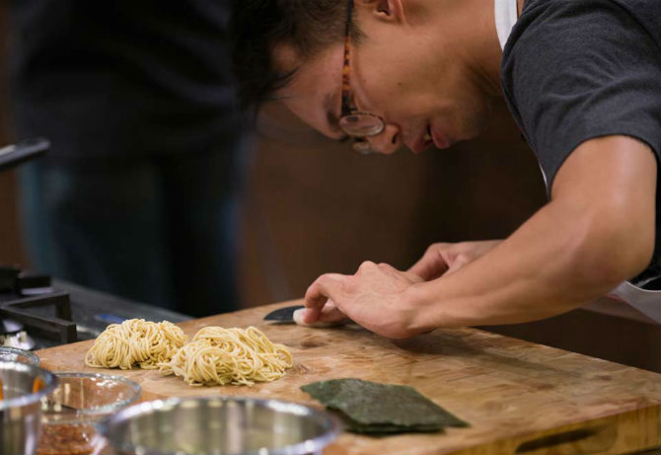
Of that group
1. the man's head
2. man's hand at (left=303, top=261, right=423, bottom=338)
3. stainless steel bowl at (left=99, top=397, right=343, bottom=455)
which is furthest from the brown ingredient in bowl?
the man's head

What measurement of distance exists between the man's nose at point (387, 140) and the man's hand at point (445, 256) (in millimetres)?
216

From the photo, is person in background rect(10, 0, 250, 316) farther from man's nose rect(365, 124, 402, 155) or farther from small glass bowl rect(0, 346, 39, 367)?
small glass bowl rect(0, 346, 39, 367)

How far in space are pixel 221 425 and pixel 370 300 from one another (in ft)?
2.22

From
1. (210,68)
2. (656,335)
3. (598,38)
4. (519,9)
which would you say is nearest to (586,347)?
(656,335)

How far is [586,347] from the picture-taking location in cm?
327

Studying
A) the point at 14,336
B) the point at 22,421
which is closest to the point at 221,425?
the point at 22,421

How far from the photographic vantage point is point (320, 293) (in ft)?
6.42

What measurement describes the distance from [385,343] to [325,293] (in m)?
0.15

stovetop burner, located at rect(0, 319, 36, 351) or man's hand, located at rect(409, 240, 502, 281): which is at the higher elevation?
man's hand, located at rect(409, 240, 502, 281)

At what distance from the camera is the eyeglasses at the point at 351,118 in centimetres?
192

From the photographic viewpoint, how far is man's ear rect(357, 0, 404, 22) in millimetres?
1834

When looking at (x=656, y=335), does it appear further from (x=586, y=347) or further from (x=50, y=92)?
(x=50, y=92)

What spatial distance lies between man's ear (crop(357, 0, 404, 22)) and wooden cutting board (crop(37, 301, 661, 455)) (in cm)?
57

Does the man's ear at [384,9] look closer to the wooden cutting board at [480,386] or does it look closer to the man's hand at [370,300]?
the man's hand at [370,300]
